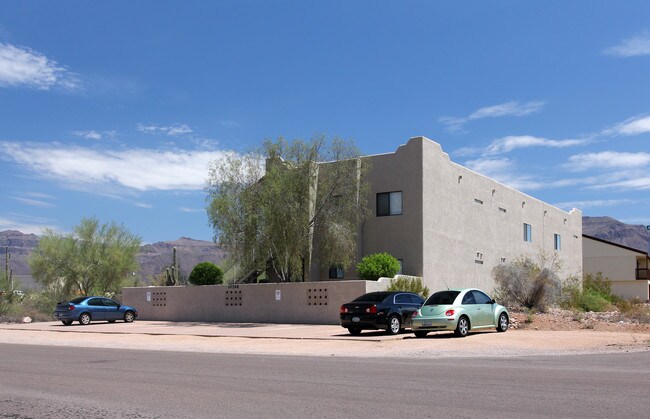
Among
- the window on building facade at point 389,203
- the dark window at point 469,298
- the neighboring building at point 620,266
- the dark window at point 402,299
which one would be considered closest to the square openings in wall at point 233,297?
the window on building facade at point 389,203

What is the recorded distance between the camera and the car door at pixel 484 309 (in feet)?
80.2

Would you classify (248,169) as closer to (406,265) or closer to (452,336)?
(406,265)

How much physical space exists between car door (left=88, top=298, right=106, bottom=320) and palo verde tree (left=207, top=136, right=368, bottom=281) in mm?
7961

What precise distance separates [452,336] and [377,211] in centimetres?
1645

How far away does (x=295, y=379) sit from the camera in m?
13.2

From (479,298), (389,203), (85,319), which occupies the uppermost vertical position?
(389,203)

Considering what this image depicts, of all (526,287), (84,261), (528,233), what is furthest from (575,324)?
(84,261)

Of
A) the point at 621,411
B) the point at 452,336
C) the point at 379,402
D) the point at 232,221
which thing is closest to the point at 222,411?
the point at 379,402

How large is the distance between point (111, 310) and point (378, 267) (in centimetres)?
1534

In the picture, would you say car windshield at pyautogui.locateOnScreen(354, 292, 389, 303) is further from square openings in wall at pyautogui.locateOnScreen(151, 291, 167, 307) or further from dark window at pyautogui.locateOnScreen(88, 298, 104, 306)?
square openings in wall at pyautogui.locateOnScreen(151, 291, 167, 307)

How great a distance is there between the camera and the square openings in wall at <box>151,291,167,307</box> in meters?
42.2

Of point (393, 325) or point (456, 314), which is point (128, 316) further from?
point (456, 314)

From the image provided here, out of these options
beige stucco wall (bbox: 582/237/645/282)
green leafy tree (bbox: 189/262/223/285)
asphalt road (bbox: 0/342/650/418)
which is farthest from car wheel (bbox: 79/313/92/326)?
beige stucco wall (bbox: 582/237/645/282)

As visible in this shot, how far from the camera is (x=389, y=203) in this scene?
39.6 m
